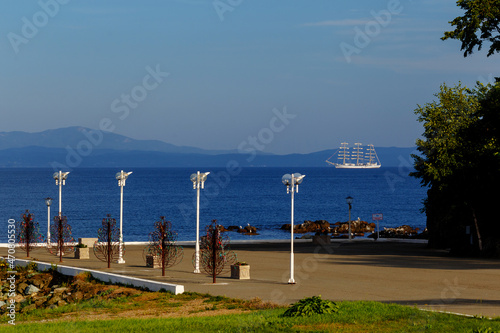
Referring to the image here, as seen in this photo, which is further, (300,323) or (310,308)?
(310,308)

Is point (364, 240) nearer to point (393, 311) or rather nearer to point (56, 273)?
point (56, 273)

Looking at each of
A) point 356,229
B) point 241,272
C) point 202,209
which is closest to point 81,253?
point 241,272

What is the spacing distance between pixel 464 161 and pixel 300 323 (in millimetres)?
23225

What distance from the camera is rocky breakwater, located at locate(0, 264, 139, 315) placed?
24.3 m

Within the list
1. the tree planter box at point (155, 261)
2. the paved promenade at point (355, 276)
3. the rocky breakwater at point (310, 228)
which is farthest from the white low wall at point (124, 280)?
the rocky breakwater at point (310, 228)

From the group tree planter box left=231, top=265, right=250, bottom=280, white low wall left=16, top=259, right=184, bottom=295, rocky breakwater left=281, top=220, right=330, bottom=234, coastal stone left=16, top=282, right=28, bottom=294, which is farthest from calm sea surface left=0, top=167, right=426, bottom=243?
tree planter box left=231, top=265, right=250, bottom=280

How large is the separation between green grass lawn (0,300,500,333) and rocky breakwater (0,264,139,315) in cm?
517

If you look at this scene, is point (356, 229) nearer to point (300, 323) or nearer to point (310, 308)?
point (310, 308)

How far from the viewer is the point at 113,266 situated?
3197 cm

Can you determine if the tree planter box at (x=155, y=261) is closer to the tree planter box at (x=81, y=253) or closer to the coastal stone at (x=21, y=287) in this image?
the coastal stone at (x=21, y=287)

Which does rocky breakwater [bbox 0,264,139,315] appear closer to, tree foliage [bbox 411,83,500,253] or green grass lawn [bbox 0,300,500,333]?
green grass lawn [bbox 0,300,500,333]

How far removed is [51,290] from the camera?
89.7 ft

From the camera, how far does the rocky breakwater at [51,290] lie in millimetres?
24281

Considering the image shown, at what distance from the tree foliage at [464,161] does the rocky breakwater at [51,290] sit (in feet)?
64.2
